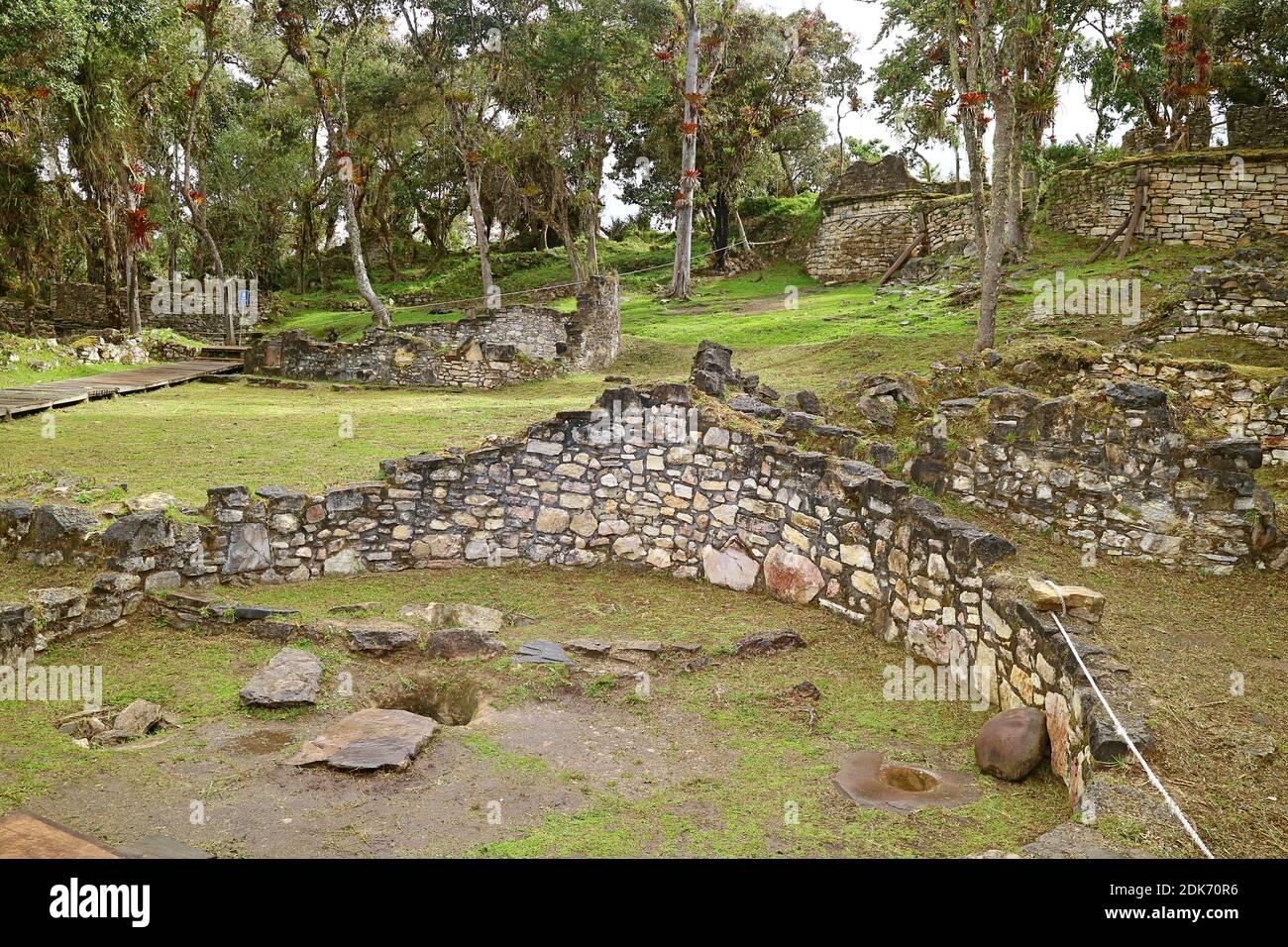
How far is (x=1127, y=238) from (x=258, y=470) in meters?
19.7

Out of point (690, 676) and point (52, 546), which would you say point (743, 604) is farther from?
point (52, 546)

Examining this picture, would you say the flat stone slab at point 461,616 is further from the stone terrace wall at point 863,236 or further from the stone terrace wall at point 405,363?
the stone terrace wall at point 863,236

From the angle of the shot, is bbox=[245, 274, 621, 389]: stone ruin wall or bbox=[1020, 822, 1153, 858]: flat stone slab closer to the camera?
bbox=[1020, 822, 1153, 858]: flat stone slab

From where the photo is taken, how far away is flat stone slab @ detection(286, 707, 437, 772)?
5.64 metres

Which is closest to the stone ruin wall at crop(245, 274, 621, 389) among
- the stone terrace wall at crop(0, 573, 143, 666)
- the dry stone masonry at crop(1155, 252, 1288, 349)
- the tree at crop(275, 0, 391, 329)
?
the tree at crop(275, 0, 391, 329)

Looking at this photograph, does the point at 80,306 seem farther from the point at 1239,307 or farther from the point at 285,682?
the point at 1239,307

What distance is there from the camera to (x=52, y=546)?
26.7ft

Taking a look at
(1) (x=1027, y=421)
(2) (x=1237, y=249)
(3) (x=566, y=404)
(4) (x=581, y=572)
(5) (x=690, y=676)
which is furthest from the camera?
(3) (x=566, y=404)

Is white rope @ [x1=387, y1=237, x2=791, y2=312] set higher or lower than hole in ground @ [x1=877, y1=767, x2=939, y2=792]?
higher

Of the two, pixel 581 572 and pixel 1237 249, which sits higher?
pixel 1237 249

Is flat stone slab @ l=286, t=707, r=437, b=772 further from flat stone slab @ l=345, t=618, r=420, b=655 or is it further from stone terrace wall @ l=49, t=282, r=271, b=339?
stone terrace wall @ l=49, t=282, r=271, b=339

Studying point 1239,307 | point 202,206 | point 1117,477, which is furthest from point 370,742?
point 202,206

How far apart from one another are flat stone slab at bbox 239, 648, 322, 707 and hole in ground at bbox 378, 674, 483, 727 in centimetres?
59

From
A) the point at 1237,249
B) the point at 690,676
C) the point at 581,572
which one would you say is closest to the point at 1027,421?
the point at 690,676
